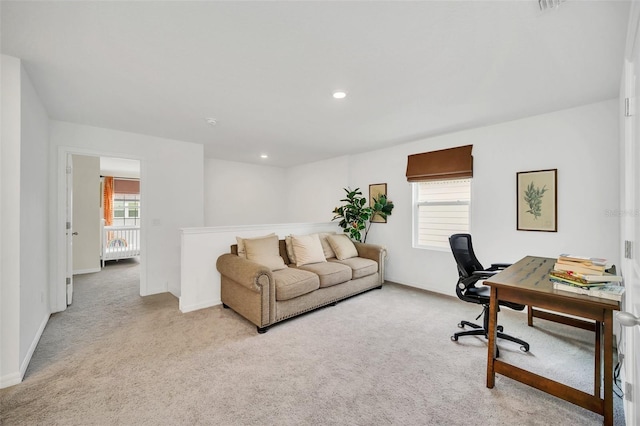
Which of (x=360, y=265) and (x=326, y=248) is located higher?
(x=326, y=248)

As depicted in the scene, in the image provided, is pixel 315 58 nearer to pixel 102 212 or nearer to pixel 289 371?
pixel 289 371

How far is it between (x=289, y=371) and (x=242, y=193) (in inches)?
187

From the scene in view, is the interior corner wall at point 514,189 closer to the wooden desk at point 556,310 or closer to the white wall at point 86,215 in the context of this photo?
the wooden desk at point 556,310

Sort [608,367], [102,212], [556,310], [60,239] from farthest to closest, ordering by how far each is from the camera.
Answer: [102,212]
[60,239]
[556,310]
[608,367]

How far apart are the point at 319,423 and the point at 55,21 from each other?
114 inches

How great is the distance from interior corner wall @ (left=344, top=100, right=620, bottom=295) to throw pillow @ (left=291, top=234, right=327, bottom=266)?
1482mm

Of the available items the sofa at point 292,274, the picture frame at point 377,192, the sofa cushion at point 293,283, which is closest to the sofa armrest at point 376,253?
the sofa at point 292,274

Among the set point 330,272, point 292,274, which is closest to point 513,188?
point 330,272

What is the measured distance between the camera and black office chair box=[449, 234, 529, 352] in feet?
8.10

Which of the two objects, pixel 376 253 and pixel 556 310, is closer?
pixel 556 310

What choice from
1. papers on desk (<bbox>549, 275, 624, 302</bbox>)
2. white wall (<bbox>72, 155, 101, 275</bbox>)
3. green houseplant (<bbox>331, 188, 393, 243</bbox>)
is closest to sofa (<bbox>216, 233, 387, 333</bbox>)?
green houseplant (<bbox>331, 188, 393, 243</bbox>)

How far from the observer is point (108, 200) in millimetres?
7223

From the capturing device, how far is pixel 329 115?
3.16 meters

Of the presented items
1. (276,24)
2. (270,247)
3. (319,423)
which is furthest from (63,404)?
(276,24)
